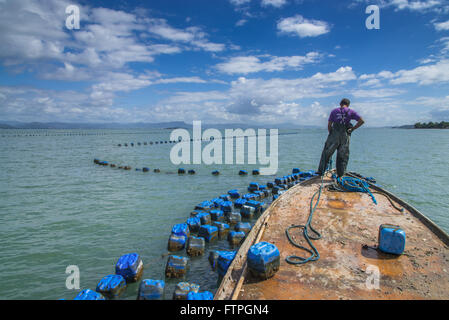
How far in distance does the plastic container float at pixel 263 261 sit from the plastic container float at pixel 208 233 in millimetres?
3542

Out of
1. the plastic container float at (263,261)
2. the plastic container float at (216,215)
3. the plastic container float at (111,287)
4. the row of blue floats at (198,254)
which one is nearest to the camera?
the plastic container float at (263,261)

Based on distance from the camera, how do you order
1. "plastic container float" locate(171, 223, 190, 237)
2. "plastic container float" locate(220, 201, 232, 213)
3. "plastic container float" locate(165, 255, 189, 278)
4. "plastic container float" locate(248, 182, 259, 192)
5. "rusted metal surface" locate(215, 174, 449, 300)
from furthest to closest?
"plastic container float" locate(248, 182, 259, 192), "plastic container float" locate(220, 201, 232, 213), "plastic container float" locate(171, 223, 190, 237), "plastic container float" locate(165, 255, 189, 278), "rusted metal surface" locate(215, 174, 449, 300)

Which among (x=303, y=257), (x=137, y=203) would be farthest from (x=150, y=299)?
(x=137, y=203)

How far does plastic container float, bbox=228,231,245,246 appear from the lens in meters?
7.08

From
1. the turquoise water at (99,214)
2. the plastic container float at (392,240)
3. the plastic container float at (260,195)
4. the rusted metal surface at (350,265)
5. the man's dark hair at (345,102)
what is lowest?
the turquoise water at (99,214)

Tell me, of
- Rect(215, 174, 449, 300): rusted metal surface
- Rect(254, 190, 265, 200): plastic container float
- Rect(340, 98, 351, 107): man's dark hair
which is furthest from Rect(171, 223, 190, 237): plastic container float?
Rect(340, 98, 351, 107): man's dark hair

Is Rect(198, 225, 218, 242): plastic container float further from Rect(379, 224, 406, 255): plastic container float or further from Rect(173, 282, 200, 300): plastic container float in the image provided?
Rect(379, 224, 406, 255): plastic container float

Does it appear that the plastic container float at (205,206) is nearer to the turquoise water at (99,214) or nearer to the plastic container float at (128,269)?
the turquoise water at (99,214)

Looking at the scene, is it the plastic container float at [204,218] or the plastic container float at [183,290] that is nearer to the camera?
the plastic container float at [183,290]

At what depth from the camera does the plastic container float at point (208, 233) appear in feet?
23.8

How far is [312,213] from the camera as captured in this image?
6.28 meters

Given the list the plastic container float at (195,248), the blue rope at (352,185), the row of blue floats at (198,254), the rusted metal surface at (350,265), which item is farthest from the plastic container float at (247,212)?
the blue rope at (352,185)

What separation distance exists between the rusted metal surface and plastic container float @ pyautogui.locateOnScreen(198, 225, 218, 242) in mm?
1869
